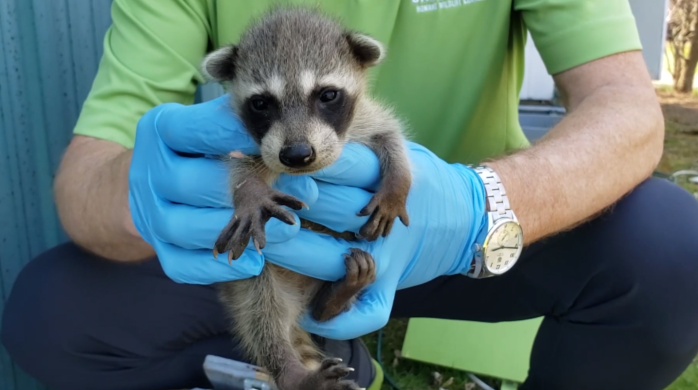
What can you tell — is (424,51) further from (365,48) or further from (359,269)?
(359,269)

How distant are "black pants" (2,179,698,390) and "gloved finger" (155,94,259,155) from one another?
27.4 inches

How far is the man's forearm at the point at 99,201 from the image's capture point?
6.69ft

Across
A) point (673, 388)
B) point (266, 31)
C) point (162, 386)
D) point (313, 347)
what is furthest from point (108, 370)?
point (673, 388)

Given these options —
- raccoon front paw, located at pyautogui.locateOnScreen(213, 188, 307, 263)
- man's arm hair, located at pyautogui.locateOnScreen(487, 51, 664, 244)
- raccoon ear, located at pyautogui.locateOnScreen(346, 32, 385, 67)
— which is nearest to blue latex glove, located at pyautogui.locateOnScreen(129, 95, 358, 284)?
raccoon front paw, located at pyautogui.locateOnScreen(213, 188, 307, 263)

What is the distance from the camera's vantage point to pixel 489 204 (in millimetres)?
1889

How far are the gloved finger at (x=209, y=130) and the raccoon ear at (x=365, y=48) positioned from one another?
0.40 meters

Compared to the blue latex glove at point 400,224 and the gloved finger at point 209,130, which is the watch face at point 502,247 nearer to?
the blue latex glove at point 400,224

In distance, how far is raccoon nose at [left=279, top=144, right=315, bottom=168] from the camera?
1431 millimetres

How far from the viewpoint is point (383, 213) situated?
1.63 m

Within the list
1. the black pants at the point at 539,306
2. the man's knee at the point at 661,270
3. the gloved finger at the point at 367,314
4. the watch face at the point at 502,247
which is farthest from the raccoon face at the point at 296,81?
the man's knee at the point at 661,270

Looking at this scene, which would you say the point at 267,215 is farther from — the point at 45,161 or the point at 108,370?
the point at 45,161

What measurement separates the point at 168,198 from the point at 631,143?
1.44 metres

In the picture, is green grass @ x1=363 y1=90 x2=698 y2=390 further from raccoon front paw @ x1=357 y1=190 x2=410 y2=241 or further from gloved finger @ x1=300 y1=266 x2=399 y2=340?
raccoon front paw @ x1=357 y1=190 x2=410 y2=241

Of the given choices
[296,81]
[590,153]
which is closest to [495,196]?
[590,153]
